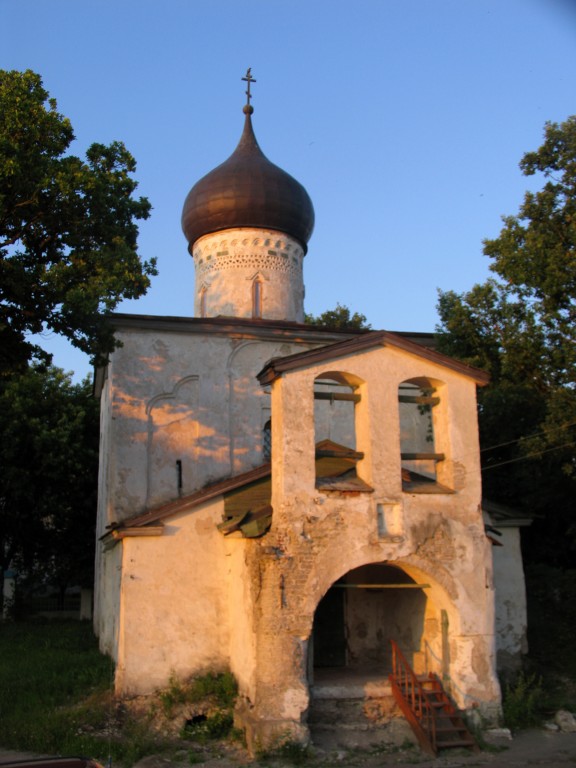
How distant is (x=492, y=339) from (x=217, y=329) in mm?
5793

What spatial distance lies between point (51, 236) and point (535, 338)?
29.5 ft

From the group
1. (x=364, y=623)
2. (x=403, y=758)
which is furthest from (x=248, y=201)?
(x=403, y=758)

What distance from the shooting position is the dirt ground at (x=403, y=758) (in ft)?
31.1

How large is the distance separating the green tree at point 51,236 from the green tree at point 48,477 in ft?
30.3

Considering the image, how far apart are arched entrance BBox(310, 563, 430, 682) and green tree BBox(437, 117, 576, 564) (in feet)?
10.7

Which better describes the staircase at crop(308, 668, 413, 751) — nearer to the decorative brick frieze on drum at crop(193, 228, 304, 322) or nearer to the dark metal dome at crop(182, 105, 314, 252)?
the decorative brick frieze on drum at crop(193, 228, 304, 322)

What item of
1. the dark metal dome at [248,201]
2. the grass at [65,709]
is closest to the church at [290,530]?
the grass at [65,709]

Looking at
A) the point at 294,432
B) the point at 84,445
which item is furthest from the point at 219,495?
the point at 84,445

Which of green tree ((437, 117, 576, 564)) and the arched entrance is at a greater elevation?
green tree ((437, 117, 576, 564))

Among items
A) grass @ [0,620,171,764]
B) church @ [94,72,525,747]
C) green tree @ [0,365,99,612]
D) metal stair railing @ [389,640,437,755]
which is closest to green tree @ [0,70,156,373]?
church @ [94,72,525,747]

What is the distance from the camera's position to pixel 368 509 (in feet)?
35.5

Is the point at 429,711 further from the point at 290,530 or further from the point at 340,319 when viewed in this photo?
the point at 340,319

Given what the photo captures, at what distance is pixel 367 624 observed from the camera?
1326cm

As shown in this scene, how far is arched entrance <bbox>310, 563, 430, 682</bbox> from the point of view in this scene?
12.6m
